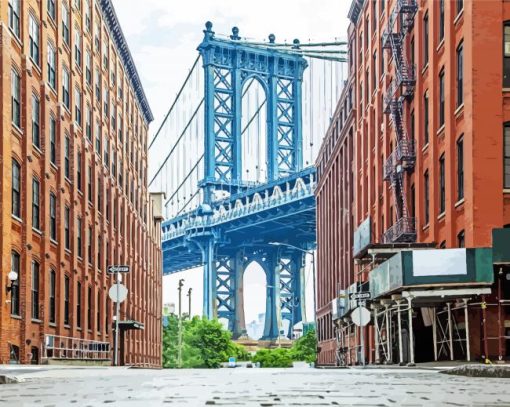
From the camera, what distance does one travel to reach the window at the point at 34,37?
132 feet

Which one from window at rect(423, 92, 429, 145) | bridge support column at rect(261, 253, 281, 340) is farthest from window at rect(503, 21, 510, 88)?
bridge support column at rect(261, 253, 281, 340)

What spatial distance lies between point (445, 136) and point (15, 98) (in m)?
15.5

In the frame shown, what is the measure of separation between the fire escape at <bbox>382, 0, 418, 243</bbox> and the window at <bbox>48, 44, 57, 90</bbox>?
14.9 meters

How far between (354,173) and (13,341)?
37.9m

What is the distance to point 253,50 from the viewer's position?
491ft

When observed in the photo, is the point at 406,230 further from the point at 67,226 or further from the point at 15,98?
the point at 15,98

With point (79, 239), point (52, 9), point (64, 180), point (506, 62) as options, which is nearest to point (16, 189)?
point (64, 180)

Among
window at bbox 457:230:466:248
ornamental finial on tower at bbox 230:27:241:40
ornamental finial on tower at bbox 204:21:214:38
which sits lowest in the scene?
window at bbox 457:230:466:248

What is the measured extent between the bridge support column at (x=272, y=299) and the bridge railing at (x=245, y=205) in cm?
1789

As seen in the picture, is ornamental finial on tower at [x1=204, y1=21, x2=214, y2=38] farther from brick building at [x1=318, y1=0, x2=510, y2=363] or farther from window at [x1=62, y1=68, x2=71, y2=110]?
window at [x1=62, y1=68, x2=71, y2=110]

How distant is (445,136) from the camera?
38.6 metres

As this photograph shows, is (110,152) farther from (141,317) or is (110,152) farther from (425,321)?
(425,321)

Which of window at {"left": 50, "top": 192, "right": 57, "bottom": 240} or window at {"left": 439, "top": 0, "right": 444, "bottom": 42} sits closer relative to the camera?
window at {"left": 439, "top": 0, "right": 444, "bottom": 42}

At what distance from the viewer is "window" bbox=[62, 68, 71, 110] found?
157 ft
